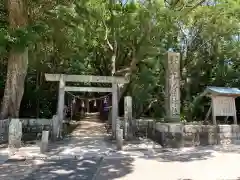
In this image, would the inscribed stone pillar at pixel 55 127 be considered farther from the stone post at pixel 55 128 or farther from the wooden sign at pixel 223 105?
the wooden sign at pixel 223 105

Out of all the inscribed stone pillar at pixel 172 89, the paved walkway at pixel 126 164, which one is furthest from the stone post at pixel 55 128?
the inscribed stone pillar at pixel 172 89

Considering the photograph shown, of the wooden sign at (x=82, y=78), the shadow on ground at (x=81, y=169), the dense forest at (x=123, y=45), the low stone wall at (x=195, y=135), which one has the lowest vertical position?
the shadow on ground at (x=81, y=169)

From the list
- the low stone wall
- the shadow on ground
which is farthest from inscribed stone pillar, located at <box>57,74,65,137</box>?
the low stone wall

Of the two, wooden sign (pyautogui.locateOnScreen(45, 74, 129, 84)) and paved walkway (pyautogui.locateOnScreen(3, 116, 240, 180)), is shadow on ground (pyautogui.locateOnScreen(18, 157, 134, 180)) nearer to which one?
paved walkway (pyautogui.locateOnScreen(3, 116, 240, 180))

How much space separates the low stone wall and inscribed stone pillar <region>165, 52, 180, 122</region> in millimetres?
482

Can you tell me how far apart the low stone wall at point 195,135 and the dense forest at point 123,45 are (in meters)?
3.60

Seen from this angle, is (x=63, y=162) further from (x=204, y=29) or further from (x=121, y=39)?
(x=204, y=29)

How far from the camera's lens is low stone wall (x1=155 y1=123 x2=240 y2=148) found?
10.2 meters

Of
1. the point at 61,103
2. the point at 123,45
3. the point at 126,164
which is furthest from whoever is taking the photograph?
the point at 123,45

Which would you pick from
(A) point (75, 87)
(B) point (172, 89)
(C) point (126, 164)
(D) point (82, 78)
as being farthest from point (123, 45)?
(C) point (126, 164)

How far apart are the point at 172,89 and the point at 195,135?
221 centimetres

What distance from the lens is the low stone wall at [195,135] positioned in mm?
10250

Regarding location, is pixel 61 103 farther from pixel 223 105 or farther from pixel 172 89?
pixel 223 105

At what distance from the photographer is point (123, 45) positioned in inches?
629
